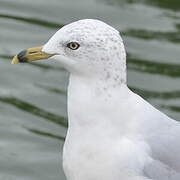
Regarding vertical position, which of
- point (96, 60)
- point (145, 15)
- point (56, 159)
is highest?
point (96, 60)

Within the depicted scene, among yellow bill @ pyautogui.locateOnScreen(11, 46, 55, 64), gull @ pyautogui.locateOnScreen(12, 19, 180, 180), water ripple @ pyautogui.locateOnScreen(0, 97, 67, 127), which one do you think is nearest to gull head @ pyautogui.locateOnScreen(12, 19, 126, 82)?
gull @ pyautogui.locateOnScreen(12, 19, 180, 180)

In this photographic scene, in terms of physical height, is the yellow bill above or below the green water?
above

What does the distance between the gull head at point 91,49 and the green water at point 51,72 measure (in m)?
2.02

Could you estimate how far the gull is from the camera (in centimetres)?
529

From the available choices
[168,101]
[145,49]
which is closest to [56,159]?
[168,101]

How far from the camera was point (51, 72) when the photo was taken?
28.2 feet

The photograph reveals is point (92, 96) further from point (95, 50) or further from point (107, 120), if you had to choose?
point (95, 50)

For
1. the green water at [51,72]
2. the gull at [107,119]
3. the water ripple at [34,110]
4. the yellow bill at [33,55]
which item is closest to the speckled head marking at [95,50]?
the gull at [107,119]

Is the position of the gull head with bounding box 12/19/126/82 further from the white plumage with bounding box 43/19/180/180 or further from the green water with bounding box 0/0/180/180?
the green water with bounding box 0/0/180/180

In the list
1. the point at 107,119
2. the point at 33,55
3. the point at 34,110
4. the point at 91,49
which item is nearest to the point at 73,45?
the point at 91,49

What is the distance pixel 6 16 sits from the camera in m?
9.43

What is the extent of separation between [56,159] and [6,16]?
2382 millimetres

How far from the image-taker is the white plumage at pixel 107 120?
17.4 ft

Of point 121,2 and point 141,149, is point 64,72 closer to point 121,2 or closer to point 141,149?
point 121,2
